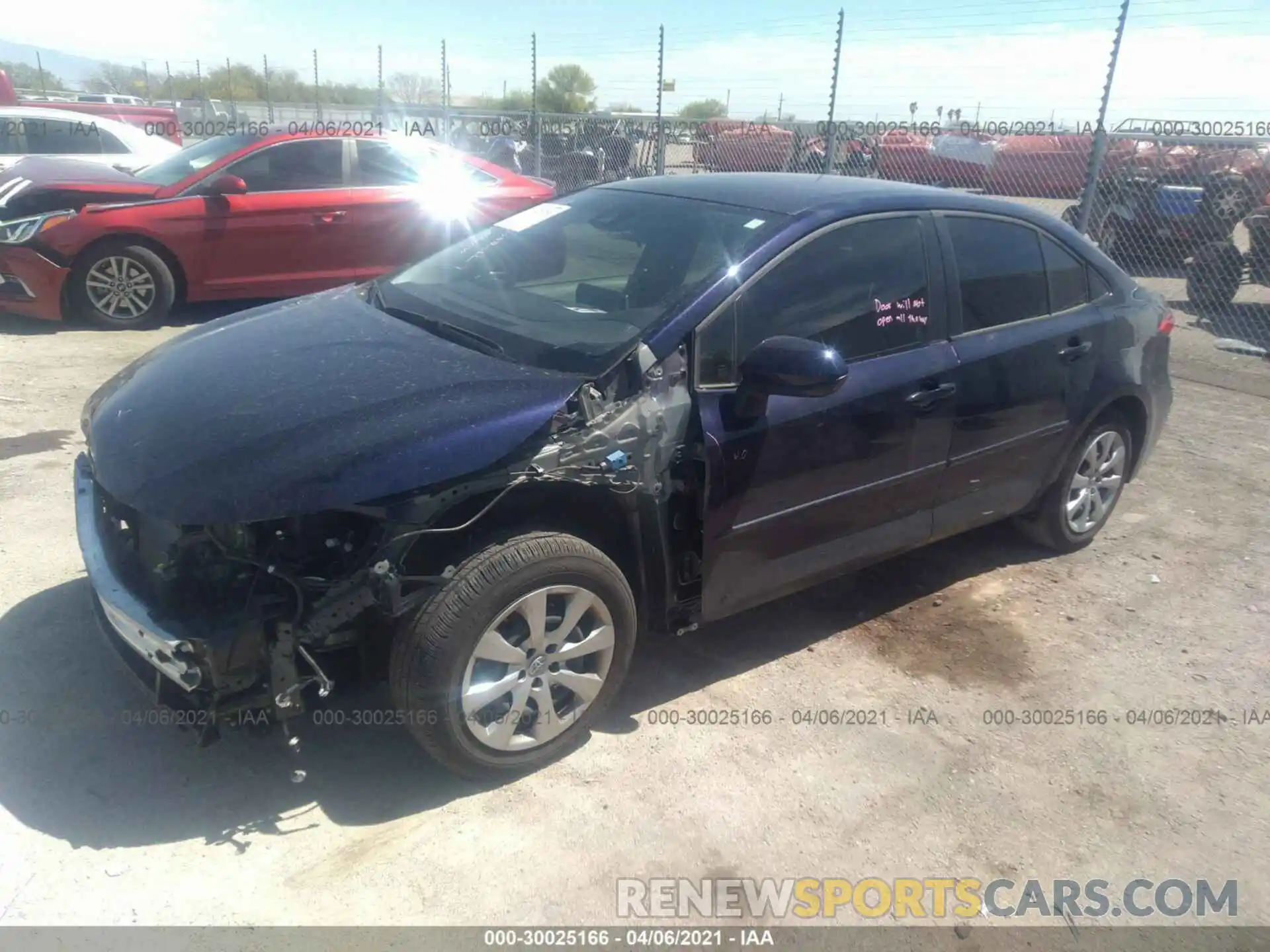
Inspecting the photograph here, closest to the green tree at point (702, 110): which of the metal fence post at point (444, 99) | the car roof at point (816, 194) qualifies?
the metal fence post at point (444, 99)

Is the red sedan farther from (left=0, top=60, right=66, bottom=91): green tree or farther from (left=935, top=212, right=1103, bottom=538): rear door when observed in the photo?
(left=0, top=60, right=66, bottom=91): green tree

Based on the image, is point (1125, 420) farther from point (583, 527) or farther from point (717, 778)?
point (583, 527)

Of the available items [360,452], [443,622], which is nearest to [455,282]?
[360,452]

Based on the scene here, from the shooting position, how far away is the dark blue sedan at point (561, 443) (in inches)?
104

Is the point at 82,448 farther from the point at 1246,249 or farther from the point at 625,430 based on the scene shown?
the point at 1246,249

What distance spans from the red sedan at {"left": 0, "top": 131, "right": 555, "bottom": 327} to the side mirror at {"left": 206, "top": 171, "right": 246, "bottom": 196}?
11 millimetres

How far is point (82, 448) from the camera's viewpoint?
17.1 ft

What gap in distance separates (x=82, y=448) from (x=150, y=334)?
9.58 feet

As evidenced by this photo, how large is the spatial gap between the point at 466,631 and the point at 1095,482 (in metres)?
3.34

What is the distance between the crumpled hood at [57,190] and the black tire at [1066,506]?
7.11 metres

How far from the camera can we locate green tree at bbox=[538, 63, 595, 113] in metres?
38.8

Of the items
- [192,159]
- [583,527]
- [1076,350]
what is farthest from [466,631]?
[192,159]
